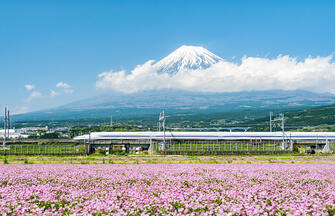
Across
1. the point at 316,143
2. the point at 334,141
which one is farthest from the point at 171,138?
the point at 334,141

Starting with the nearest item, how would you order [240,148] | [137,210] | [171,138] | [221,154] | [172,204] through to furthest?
[137,210] < [172,204] < [221,154] < [240,148] < [171,138]

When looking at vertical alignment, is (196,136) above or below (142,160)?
above

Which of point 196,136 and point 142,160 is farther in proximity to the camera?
point 196,136

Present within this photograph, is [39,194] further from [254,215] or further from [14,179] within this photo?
[254,215]

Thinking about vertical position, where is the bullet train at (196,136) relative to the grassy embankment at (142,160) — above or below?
above

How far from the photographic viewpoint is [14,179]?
55.7 ft

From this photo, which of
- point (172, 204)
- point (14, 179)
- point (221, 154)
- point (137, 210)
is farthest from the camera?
point (221, 154)

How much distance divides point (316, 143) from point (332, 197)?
6934cm

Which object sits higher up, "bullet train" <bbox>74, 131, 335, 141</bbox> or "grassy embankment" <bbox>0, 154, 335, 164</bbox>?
"bullet train" <bbox>74, 131, 335, 141</bbox>

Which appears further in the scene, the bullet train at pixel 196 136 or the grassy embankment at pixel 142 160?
the bullet train at pixel 196 136

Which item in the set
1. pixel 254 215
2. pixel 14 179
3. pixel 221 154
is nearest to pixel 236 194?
pixel 254 215

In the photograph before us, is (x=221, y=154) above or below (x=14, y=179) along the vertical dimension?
below

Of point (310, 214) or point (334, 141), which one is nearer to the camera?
point (310, 214)

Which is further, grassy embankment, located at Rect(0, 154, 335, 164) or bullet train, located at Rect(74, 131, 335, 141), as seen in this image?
bullet train, located at Rect(74, 131, 335, 141)
